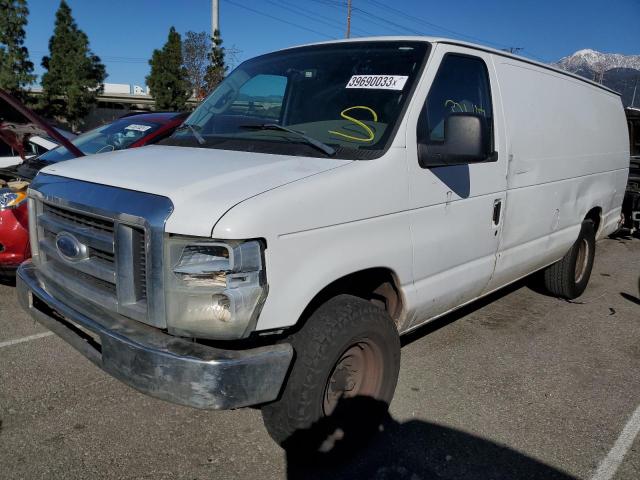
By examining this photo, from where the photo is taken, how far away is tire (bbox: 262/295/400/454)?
8.44 ft

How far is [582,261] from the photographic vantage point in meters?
5.85

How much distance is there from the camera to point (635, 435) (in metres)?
3.29

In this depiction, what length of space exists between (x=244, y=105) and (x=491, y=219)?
1.84 meters

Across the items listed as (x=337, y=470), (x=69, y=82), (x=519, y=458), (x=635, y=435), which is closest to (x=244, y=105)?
(x=337, y=470)

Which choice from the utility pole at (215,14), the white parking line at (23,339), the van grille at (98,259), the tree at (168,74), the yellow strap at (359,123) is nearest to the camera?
the van grille at (98,259)

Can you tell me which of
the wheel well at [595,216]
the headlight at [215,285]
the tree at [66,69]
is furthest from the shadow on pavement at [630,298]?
the tree at [66,69]

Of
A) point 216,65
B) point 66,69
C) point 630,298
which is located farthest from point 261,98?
point 66,69

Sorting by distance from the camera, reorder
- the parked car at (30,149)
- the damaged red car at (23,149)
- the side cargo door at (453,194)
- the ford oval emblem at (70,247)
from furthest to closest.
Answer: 1. the parked car at (30,149)
2. the damaged red car at (23,149)
3. the side cargo door at (453,194)
4. the ford oval emblem at (70,247)

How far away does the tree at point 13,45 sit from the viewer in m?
24.6

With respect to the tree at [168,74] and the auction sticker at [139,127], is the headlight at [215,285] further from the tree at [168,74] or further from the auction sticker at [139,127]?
the tree at [168,74]

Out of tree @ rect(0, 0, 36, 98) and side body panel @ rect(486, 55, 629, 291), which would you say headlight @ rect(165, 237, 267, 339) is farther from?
tree @ rect(0, 0, 36, 98)

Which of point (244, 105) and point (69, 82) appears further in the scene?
point (69, 82)

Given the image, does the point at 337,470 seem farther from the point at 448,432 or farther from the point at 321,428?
the point at 448,432

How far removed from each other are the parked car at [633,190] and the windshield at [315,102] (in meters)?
6.78
